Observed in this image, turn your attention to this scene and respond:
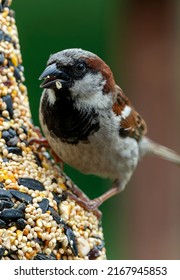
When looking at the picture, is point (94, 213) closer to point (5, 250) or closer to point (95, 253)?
point (95, 253)

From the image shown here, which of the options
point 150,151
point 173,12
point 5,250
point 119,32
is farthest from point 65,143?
point 119,32

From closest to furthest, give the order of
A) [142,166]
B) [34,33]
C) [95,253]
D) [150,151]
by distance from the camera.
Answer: [95,253], [150,151], [34,33], [142,166]

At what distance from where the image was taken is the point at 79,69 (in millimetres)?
2316

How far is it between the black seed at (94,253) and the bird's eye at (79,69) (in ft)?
1.66

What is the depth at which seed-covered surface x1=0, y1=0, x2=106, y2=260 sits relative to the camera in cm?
204

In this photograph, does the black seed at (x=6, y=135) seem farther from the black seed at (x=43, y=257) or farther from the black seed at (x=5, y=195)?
the black seed at (x=43, y=257)

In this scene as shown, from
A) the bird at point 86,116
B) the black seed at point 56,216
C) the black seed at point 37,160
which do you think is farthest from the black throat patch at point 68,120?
the black seed at point 56,216

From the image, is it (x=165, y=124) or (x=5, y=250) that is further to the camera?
(x=165, y=124)

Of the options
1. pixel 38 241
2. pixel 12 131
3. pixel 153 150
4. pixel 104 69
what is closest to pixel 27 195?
pixel 38 241

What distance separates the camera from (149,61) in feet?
14.9

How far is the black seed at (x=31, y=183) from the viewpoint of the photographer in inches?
83.9

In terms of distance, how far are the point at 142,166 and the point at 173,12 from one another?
95 cm

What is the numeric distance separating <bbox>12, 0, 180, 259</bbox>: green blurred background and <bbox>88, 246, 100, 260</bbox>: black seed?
212 centimetres

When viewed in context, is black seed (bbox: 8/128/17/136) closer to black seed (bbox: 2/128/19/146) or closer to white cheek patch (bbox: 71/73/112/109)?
black seed (bbox: 2/128/19/146)
